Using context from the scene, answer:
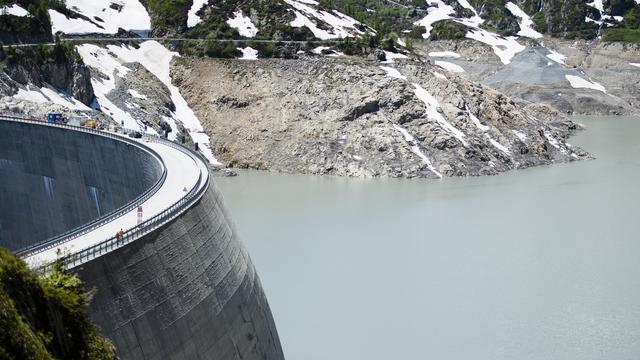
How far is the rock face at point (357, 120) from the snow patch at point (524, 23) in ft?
277

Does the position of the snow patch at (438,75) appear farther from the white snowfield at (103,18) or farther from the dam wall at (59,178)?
the dam wall at (59,178)

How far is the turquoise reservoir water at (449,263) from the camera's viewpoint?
105ft

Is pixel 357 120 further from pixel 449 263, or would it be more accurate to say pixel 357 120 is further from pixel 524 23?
pixel 524 23

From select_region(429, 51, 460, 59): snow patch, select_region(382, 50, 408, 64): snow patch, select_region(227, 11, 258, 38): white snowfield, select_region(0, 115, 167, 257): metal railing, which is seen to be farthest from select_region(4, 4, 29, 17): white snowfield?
select_region(429, 51, 460, 59): snow patch

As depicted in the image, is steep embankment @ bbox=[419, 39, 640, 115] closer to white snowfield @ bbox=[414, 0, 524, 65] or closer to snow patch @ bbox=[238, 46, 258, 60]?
white snowfield @ bbox=[414, 0, 524, 65]

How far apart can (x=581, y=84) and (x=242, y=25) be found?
58974 mm

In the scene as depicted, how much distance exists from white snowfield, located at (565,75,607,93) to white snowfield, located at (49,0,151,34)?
216 ft

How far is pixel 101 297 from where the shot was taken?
58.2ft

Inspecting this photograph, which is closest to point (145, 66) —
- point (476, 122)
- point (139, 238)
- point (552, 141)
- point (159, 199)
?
point (476, 122)

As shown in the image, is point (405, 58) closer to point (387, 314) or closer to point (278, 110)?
point (278, 110)

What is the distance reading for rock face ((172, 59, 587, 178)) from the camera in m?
68.4

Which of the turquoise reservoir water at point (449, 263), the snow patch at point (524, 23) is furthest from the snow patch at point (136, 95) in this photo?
the snow patch at point (524, 23)

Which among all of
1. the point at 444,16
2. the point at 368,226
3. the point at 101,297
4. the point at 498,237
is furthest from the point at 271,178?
the point at 444,16

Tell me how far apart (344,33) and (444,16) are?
75245 millimetres
